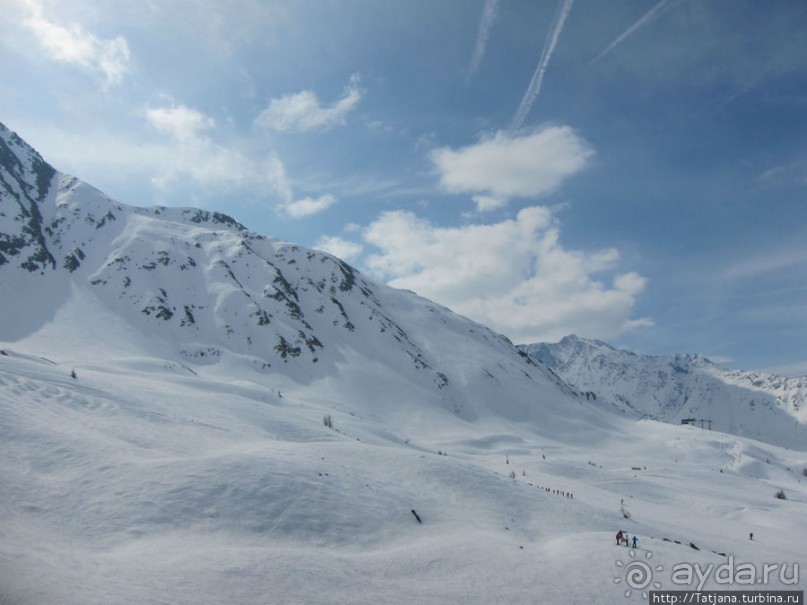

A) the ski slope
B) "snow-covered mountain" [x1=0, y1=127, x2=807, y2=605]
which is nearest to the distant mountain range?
"snow-covered mountain" [x1=0, y1=127, x2=807, y2=605]

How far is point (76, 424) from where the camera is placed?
2614 centimetres

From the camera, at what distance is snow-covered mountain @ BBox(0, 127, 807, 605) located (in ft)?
53.5

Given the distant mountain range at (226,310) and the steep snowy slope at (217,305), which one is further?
the steep snowy slope at (217,305)

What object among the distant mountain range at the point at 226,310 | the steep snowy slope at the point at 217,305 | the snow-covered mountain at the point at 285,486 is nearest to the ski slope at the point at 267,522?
the snow-covered mountain at the point at 285,486

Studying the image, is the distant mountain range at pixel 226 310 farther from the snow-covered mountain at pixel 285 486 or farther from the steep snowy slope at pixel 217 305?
the snow-covered mountain at pixel 285 486

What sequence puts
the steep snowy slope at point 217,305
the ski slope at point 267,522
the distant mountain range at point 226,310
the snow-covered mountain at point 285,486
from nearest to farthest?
the ski slope at point 267,522, the snow-covered mountain at point 285,486, the distant mountain range at point 226,310, the steep snowy slope at point 217,305

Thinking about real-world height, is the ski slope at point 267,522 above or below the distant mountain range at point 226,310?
below

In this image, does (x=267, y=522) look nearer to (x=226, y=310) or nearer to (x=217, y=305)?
(x=226, y=310)

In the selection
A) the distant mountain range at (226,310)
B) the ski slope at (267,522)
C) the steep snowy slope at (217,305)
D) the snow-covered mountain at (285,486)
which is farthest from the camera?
the steep snowy slope at (217,305)

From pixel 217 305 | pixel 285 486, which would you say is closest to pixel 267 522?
pixel 285 486

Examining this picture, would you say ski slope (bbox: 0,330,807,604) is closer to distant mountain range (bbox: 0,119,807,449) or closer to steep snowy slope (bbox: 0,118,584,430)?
distant mountain range (bbox: 0,119,807,449)

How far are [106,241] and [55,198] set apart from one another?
A: 25.7 metres

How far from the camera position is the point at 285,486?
23219mm

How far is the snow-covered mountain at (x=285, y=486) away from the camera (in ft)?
53.5
